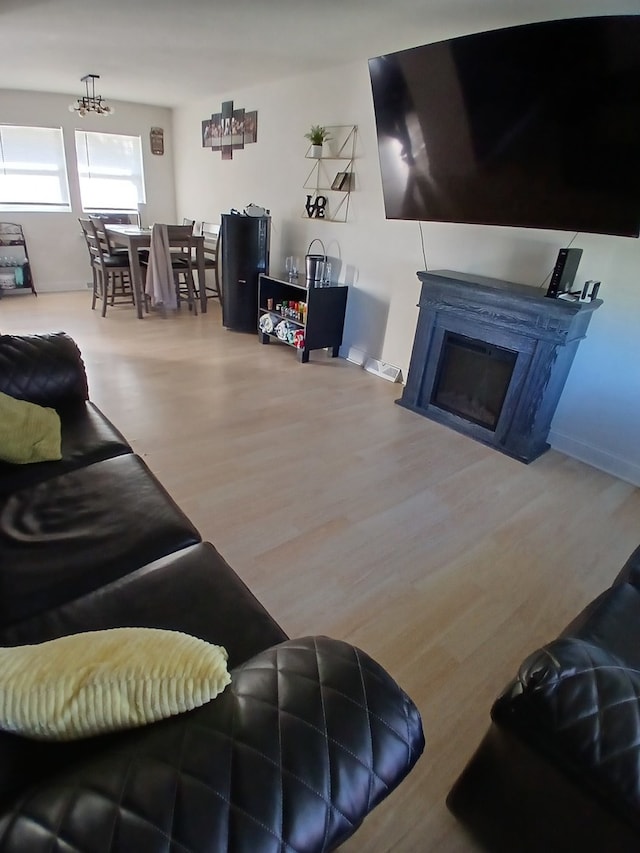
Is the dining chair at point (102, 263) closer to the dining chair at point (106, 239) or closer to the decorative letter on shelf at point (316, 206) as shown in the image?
the dining chair at point (106, 239)

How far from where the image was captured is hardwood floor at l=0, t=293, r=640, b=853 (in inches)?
55.3

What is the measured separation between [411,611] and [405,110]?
253cm

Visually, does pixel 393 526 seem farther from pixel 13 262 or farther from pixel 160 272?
pixel 13 262

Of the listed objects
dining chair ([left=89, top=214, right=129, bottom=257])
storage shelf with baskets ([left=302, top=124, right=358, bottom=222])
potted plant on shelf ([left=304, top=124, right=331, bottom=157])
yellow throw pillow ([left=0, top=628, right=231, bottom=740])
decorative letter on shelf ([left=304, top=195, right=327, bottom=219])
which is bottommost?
yellow throw pillow ([left=0, top=628, right=231, bottom=740])

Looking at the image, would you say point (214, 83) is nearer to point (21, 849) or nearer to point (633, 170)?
point (633, 170)

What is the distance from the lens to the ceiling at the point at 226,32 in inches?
Result: 90.3

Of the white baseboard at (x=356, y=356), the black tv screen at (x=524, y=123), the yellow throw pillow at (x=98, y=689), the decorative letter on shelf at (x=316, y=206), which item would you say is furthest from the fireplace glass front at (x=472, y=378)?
the yellow throw pillow at (x=98, y=689)

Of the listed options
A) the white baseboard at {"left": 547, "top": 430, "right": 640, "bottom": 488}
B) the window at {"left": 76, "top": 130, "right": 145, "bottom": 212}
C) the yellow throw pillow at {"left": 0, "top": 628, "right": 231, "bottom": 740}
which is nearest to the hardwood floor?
the white baseboard at {"left": 547, "top": 430, "right": 640, "bottom": 488}

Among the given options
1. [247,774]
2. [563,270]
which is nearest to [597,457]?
[563,270]

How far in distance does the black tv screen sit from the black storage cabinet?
186 cm

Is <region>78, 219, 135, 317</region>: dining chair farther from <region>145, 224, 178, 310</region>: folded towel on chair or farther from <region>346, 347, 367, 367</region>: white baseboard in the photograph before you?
<region>346, 347, 367, 367</region>: white baseboard

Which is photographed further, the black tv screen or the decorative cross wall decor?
the decorative cross wall decor

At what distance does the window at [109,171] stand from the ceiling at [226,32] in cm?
127

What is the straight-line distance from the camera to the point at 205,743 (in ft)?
1.88
